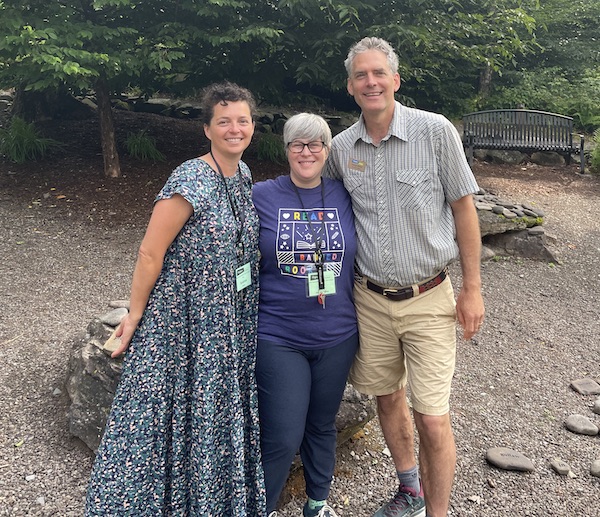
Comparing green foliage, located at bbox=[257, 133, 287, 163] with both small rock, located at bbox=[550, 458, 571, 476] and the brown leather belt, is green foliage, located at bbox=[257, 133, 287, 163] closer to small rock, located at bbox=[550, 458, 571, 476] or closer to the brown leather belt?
small rock, located at bbox=[550, 458, 571, 476]

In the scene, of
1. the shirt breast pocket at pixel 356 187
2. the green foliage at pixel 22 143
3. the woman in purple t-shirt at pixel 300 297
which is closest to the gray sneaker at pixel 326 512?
the woman in purple t-shirt at pixel 300 297

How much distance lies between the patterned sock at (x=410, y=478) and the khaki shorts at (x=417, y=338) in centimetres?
48

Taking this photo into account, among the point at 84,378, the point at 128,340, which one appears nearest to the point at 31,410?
the point at 84,378

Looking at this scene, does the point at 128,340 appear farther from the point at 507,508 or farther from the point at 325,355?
the point at 507,508

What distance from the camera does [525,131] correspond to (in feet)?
36.3

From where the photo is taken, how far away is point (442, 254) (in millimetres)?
2449

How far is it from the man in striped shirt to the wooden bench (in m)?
8.94

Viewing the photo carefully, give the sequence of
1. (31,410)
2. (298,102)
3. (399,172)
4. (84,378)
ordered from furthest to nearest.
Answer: (298,102) → (31,410) → (84,378) → (399,172)

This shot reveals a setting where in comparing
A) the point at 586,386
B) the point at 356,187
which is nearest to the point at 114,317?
the point at 356,187

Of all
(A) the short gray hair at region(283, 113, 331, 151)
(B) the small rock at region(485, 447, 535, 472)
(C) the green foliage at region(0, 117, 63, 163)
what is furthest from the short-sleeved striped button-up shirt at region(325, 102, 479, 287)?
(C) the green foliage at region(0, 117, 63, 163)

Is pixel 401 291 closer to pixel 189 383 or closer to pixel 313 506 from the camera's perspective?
pixel 189 383

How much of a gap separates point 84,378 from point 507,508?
2340 millimetres

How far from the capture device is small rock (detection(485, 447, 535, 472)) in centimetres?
323

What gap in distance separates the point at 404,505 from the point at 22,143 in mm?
7956
